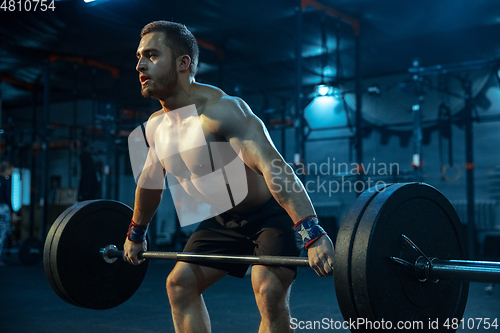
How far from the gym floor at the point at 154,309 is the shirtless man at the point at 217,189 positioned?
1.14 meters

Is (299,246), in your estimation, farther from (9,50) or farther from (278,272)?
(9,50)

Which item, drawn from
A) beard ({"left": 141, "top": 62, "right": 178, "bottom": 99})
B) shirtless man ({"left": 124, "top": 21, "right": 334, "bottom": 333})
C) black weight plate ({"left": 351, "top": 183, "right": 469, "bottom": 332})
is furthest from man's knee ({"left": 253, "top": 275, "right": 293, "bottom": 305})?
beard ({"left": 141, "top": 62, "right": 178, "bottom": 99})

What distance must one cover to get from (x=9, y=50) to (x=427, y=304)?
648 centimetres

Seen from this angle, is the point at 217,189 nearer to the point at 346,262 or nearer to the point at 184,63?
the point at 184,63

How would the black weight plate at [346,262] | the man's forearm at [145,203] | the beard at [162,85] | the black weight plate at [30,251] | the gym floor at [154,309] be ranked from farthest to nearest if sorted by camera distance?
1. the black weight plate at [30,251]
2. the gym floor at [154,309]
3. the man's forearm at [145,203]
4. the beard at [162,85]
5. the black weight plate at [346,262]

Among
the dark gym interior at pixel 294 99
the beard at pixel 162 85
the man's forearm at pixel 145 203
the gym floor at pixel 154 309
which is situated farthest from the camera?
the dark gym interior at pixel 294 99

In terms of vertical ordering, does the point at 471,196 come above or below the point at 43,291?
above

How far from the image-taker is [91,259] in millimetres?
2129

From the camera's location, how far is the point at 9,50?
639cm

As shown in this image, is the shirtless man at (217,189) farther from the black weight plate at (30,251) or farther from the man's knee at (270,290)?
the black weight plate at (30,251)

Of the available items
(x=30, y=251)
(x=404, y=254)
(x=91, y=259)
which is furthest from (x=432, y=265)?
(x=30, y=251)

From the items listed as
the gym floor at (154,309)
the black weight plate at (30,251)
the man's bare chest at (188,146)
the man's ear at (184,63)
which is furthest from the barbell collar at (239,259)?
the black weight plate at (30,251)

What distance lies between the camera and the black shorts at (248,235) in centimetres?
161

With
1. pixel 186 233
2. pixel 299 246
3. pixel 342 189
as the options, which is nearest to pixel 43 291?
pixel 299 246
